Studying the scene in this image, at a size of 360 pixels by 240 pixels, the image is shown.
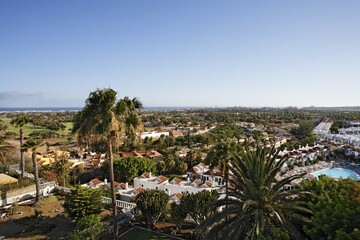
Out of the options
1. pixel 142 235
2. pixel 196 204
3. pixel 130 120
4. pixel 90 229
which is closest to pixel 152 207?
pixel 142 235

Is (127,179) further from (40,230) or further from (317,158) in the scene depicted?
(317,158)

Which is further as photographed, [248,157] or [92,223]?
[92,223]

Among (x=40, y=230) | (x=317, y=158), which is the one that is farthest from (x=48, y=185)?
(x=317, y=158)

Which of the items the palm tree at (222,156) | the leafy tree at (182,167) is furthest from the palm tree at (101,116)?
the leafy tree at (182,167)

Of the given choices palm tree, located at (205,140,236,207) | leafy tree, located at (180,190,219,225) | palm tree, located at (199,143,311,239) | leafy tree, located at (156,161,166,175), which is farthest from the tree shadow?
leafy tree, located at (156,161,166,175)

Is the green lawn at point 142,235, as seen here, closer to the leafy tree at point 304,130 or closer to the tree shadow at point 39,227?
the tree shadow at point 39,227

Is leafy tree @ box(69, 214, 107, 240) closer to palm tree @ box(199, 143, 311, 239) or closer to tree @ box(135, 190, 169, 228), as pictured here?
tree @ box(135, 190, 169, 228)
